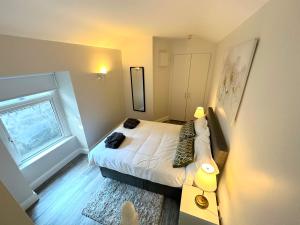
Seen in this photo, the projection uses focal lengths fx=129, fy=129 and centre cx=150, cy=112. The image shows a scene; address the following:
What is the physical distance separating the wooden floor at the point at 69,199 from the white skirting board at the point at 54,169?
0.08 m

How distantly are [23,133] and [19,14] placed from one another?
1.82m

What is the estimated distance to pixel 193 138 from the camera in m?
2.28

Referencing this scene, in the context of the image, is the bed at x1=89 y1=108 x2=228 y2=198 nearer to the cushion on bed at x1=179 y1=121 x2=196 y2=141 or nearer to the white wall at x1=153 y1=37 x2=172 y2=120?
the cushion on bed at x1=179 y1=121 x2=196 y2=141

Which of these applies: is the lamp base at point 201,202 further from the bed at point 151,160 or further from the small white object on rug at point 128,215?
the small white object on rug at point 128,215

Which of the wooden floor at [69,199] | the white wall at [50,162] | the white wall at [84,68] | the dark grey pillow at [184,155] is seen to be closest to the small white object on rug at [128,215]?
the dark grey pillow at [184,155]

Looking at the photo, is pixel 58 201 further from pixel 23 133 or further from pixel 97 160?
pixel 23 133

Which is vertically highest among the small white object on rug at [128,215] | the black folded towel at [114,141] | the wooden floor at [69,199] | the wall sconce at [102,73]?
the wall sconce at [102,73]

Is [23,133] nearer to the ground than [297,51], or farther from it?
nearer to the ground

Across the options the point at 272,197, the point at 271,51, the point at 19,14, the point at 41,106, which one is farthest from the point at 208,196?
the point at 41,106

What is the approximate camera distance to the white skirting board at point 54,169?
2246mm

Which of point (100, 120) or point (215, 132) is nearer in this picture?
point (215, 132)

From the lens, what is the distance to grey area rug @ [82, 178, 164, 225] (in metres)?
1.78

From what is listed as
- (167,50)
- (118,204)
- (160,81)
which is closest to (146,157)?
(118,204)

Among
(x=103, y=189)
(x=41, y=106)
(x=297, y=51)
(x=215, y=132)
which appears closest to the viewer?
(x=297, y=51)
